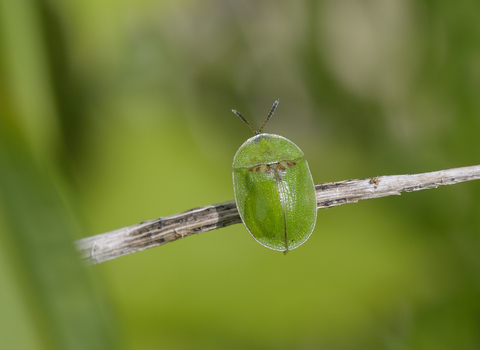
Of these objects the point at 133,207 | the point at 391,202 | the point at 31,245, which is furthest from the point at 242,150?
the point at 31,245

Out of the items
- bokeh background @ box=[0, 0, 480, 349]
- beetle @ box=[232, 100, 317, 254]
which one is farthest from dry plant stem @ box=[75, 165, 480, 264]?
bokeh background @ box=[0, 0, 480, 349]

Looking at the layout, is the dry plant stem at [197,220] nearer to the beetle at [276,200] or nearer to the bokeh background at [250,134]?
the beetle at [276,200]

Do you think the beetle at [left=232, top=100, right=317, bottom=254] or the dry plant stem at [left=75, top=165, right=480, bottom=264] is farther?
the beetle at [left=232, top=100, right=317, bottom=254]

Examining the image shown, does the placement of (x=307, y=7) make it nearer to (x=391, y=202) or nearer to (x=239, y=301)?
(x=391, y=202)

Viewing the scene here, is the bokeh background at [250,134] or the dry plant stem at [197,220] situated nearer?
the dry plant stem at [197,220]

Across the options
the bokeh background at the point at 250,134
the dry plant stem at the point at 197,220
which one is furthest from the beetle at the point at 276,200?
the bokeh background at the point at 250,134

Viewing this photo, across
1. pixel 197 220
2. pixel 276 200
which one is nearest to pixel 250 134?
pixel 276 200

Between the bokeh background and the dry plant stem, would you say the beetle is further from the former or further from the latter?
the bokeh background
